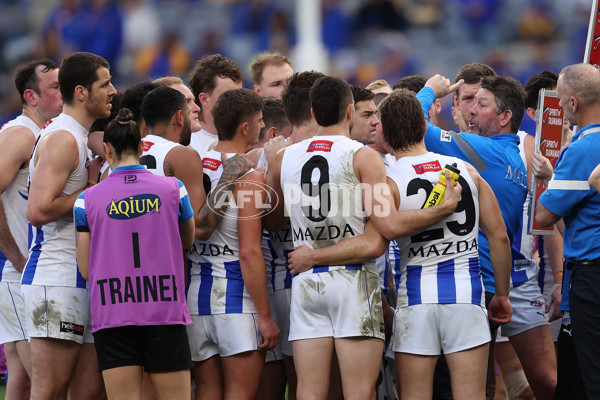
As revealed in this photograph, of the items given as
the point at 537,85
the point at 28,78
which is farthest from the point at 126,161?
the point at 537,85

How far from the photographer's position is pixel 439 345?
16.1ft

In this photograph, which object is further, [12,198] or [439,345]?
[12,198]

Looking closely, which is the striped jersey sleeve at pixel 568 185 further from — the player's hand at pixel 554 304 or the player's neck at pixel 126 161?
the player's neck at pixel 126 161

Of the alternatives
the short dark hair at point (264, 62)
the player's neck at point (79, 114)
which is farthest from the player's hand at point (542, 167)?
the short dark hair at point (264, 62)

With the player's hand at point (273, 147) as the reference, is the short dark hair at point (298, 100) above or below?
above

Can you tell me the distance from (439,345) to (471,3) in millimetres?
14113

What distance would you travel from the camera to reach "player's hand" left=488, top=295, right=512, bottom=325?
524 cm

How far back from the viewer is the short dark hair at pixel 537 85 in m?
7.27

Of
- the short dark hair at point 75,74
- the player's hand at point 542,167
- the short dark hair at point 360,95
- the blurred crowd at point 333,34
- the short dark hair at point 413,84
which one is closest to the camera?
the short dark hair at point 75,74

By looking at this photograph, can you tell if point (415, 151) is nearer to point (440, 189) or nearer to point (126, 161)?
point (440, 189)

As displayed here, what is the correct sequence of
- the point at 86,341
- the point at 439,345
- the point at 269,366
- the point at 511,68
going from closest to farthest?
the point at 439,345 < the point at 86,341 < the point at 269,366 < the point at 511,68

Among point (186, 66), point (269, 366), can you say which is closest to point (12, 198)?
point (269, 366)

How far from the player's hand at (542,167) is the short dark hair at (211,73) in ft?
9.94

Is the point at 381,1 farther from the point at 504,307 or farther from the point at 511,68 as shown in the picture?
the point at 504,307
